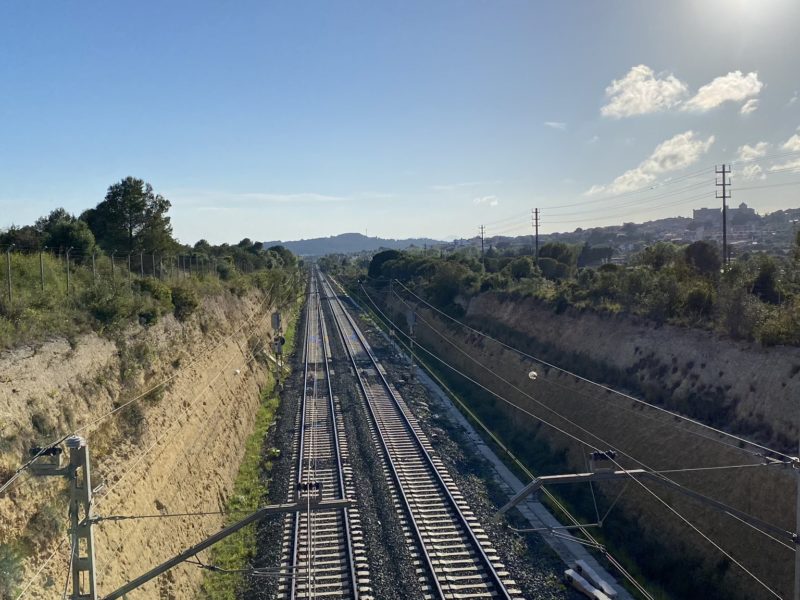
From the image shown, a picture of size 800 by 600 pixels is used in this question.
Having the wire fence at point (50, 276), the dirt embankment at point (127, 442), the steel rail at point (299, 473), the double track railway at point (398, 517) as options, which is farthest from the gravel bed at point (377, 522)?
the wire fence at point (50, 276)

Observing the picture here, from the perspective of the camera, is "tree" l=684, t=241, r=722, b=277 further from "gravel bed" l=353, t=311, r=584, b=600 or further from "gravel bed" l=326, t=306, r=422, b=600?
"gravel bed" l=326, t=306, r=422, b=600

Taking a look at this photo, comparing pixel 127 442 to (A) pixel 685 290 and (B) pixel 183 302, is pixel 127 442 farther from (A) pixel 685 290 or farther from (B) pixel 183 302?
(A) pixel 685 290

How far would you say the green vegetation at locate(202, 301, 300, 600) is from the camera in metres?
15.3

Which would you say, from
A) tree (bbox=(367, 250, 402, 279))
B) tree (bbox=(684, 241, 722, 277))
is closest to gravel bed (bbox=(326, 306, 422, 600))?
tree (bbox=(684, 241, 722, 277))

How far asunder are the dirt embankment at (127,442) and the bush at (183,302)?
870 millimetres

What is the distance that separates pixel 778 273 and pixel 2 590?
1147 inches

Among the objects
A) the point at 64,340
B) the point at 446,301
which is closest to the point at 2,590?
the point at 64,340

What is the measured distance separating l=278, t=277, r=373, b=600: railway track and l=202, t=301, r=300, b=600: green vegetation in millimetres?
1095

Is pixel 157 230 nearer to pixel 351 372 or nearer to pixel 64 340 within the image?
pixel 351 372

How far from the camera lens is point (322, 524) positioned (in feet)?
58.9

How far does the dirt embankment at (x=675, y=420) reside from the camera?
14.7m

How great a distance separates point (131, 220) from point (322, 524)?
2510cm

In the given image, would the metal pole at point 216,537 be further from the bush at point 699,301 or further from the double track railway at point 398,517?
the bush at point 699,301

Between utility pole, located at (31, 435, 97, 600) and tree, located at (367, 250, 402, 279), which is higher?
tree, located at (367, 250, 402, 279)
